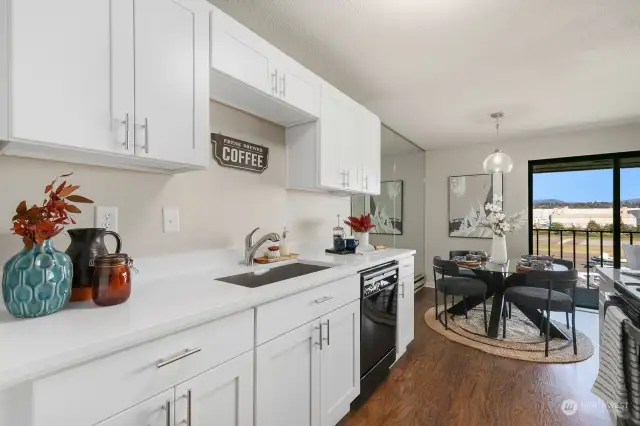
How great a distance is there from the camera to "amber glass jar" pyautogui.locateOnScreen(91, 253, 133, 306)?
105 centimetres

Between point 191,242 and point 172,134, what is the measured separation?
0.65 metres

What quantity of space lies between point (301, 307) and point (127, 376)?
30.4 inches

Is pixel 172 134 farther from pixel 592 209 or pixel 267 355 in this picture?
pixel 592 209

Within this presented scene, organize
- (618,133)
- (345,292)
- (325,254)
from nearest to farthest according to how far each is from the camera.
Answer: (345,292) → (325,254) → (618,133)

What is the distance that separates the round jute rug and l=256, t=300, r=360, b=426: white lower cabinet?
1.61 meters

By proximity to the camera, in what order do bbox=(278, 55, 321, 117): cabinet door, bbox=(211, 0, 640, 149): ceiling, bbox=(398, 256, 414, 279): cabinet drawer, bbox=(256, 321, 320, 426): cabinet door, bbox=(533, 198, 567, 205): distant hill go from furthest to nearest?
bbox=(533, 198, 567, 205): distant hill, bbox=(398, 256, 414, 279): cabinet drawer, bbox=(278, 55, 321, 117): cabinet door, bbox=(211, 0, 640, 149): ceiling, bbox=(256, 321, 320, 426): cabinet door

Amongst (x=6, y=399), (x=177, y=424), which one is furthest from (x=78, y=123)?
(x=177, y=424)

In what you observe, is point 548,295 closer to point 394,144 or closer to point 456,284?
point 456,284

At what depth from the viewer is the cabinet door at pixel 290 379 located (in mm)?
1285

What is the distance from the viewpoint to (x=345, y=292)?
1.82 metres

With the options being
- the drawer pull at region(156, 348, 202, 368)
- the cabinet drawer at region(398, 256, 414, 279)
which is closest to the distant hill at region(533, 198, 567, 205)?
the cabinet drawer at region(398, 256, 414, 279)

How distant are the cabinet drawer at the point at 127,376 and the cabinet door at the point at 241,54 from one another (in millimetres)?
1170

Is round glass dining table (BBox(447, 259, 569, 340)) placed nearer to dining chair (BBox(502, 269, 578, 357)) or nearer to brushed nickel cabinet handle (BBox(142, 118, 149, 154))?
dining chair (BBox(502, 269, 578, 357))

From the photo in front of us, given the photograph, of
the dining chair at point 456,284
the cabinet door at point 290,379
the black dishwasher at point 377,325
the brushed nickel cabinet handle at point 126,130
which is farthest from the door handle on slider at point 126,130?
the dining chair at point 456,284
